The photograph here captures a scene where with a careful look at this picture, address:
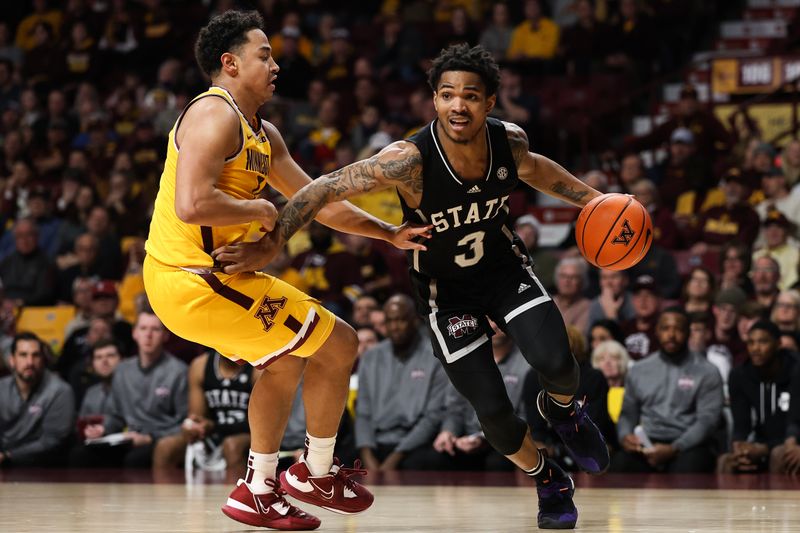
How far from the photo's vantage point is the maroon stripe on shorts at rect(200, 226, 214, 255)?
15.2 ft

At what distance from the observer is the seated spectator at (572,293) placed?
9234mm

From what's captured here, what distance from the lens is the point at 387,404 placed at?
877 centimetres

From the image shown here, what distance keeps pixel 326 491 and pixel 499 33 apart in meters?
9.98

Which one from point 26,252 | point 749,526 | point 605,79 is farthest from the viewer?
point 605,79

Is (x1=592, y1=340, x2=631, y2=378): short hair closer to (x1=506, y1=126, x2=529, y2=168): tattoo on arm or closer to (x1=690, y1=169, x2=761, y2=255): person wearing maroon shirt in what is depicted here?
(x1=690, y1=169, x2=761, y2=255): person wearing maroon shirt

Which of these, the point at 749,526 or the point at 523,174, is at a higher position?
the point at 523,174

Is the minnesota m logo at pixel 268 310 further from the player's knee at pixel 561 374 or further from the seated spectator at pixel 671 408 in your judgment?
the seated spectator at pixel 671 408

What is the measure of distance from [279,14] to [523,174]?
1137cm

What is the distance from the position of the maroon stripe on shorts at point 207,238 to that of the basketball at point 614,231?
1.51m

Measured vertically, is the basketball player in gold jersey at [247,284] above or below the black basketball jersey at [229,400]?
above

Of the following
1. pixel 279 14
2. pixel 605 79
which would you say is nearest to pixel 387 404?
pixel 605 79

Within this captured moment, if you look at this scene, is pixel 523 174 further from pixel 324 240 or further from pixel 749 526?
pixel 324 240

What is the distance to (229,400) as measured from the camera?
29.0ft

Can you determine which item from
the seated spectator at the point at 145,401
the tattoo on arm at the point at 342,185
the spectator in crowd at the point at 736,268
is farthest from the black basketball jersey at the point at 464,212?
the spectator in crowd at the point at 736,268
